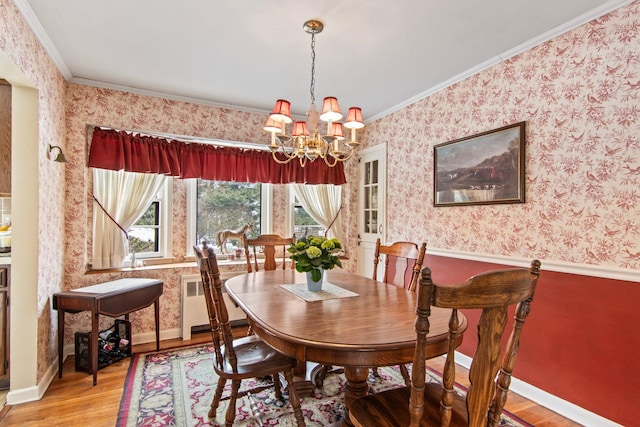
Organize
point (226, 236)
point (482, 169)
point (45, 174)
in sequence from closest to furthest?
point (45, 174)
point (482, 169)
point (226, 236)

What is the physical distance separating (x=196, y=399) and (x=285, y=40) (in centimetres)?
258

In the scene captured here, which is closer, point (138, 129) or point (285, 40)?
point (285, 40)

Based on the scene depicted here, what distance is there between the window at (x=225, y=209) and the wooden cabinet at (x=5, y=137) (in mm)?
1502

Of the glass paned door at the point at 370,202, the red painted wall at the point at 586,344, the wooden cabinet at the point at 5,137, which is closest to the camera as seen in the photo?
the red painted wall at the point at 586,344

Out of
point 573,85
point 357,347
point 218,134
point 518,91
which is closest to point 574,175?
point 573,85

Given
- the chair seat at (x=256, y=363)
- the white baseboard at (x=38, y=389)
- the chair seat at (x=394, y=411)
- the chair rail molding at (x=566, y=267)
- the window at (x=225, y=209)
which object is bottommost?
the white baseboard at (x=38, y=389)

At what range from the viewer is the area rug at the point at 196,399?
80.4 inches

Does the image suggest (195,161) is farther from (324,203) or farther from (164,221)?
(324,203)

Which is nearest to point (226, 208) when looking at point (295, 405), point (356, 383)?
point (295, 405)

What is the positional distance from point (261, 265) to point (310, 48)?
7.57ft

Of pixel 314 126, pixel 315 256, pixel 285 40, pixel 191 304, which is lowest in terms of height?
pixel 191 304

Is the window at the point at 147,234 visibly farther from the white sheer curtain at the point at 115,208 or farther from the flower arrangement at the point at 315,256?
the flower arrangement at the point at 315,256

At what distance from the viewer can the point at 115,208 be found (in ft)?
10.7

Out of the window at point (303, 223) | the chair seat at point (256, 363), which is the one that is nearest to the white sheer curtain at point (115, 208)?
the window at point (303, 223)
